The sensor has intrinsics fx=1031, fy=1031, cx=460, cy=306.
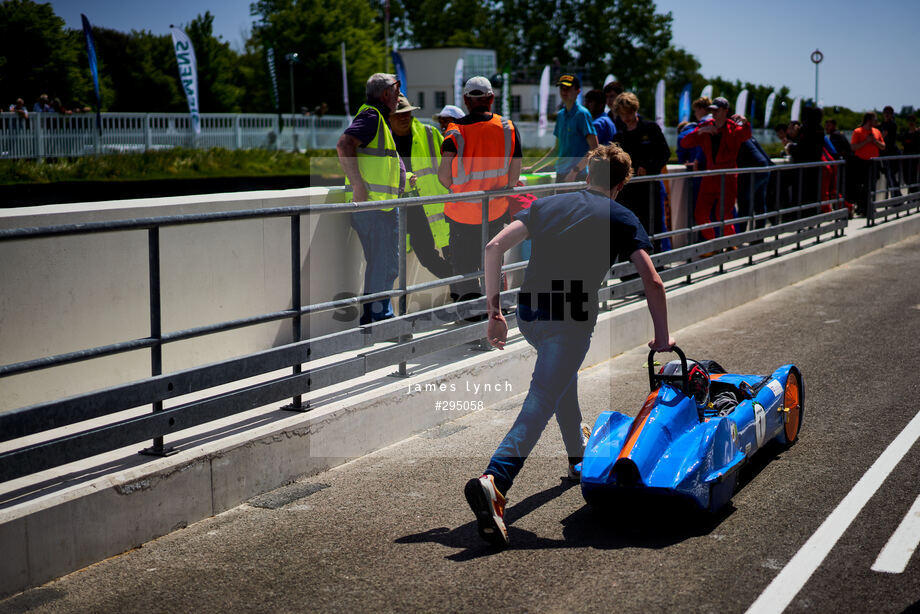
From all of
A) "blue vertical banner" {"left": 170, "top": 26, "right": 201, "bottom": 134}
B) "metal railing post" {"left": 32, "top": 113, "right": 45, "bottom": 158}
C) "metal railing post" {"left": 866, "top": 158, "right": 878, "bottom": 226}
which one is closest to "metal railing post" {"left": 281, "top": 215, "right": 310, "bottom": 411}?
"metal railing post" {"left": 866, "top": 158, "right": 878, "bottom": 226}

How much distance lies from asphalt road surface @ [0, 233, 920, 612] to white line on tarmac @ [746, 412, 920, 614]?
0.04ft

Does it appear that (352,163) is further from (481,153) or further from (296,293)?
(296,293)

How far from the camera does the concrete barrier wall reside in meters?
5.65

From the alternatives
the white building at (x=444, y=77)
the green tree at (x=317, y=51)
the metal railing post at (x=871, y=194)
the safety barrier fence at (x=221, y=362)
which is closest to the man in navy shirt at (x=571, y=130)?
the safety barrier fence at (x=221, y=362)

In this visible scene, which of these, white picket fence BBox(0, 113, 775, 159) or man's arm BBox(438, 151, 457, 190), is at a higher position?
white picket fence BBox(0, 113, 775, 159)

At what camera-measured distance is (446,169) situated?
27.2ft

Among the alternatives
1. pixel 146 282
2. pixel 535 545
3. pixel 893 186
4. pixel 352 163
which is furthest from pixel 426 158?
pixel 893 186

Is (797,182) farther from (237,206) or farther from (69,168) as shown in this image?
(69,168)

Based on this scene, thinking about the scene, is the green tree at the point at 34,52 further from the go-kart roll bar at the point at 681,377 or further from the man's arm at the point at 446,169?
the go-kart roll bar at the point at 681,377

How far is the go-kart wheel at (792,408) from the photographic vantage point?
6.30 m

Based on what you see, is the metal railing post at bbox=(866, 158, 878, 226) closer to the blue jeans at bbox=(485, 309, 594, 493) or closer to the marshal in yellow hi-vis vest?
the marshal in yellow hi-vis vest

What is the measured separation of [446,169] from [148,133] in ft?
90.0

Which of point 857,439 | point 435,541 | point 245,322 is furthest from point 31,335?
point 857,439

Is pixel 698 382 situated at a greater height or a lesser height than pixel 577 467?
greater
